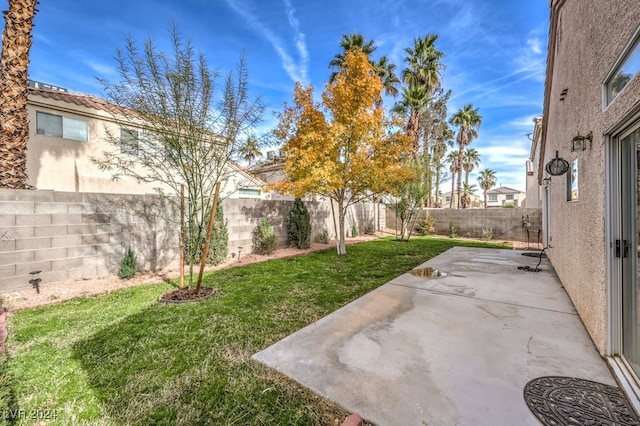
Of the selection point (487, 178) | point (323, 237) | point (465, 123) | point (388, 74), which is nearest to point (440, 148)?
point (465, 123)

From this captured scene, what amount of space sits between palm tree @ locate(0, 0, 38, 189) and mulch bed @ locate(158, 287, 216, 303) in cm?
404

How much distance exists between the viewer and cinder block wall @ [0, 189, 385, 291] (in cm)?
489

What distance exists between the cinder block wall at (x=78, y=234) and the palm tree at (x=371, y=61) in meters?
10.7

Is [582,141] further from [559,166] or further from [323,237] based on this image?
[323,237]

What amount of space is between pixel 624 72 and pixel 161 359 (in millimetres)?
4913

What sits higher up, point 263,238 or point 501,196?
point 501,196

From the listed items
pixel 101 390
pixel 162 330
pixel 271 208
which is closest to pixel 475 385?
pixel 101 390

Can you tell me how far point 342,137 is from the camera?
7840 mm

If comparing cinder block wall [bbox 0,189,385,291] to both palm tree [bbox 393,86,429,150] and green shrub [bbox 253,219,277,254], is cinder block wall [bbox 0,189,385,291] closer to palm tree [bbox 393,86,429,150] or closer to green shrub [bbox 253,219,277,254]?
green shrub [bbox 253,219,277,254]

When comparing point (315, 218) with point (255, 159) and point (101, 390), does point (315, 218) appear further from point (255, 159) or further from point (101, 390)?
point (101, 390)

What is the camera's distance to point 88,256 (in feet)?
18.9

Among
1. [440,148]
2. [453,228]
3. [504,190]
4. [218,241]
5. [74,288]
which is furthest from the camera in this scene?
[504,190]

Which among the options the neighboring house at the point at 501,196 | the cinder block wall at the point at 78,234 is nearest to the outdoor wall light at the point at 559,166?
the cinder block wall at the point at 78,234

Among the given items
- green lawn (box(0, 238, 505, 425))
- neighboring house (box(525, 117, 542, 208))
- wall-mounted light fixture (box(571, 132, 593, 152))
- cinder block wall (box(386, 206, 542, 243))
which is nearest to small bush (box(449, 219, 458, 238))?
cinder block wall (box(386, 206, 542, 243))
